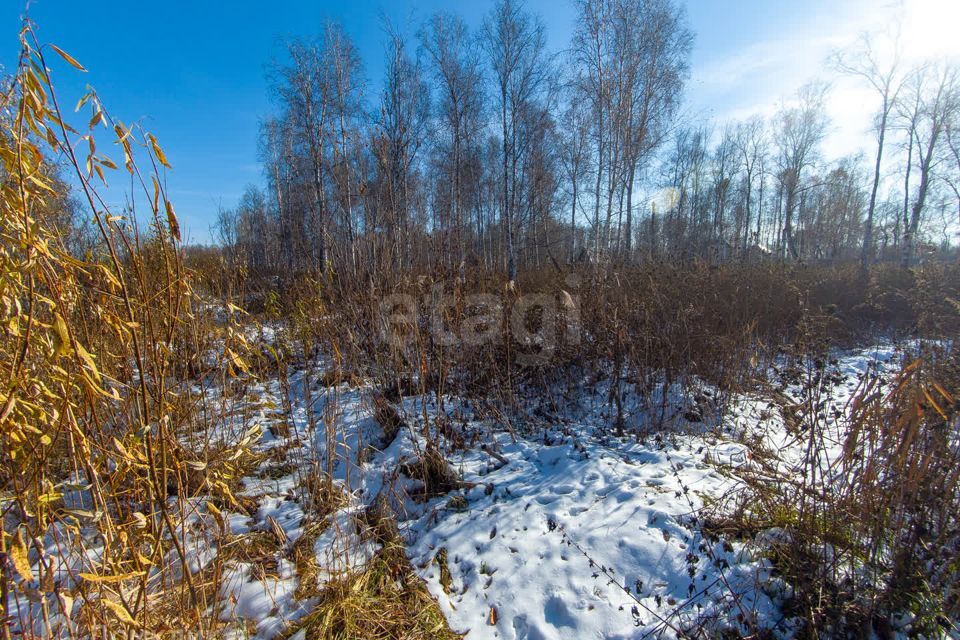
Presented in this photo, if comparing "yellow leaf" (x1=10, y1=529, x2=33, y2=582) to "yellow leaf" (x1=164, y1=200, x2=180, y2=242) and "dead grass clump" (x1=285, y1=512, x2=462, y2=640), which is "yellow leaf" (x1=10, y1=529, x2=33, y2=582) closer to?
"yellow leaf" (x1=164, y1=200, x2=180, y2=242)

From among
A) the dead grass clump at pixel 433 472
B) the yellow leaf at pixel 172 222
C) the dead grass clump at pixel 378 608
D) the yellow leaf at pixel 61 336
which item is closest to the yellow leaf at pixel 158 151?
the yellow leaf at pixel 172 222

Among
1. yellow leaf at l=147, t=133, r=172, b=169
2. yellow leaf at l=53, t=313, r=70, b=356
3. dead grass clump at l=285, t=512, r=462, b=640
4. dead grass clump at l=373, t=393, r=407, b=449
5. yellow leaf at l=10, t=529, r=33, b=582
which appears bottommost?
dead grass clump at l=285, t=512, r=462, b=640

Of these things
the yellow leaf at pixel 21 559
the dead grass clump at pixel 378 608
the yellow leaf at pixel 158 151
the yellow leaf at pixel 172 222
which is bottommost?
the dead grass clump at pixel 378 608

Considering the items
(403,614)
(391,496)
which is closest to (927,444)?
(403,614)

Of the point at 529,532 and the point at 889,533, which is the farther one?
the point at 529,532

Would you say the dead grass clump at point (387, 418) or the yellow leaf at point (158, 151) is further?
the dead grass clump at point (387, 418)

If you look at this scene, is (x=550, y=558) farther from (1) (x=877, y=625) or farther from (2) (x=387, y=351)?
(2) (x=387, y=351)

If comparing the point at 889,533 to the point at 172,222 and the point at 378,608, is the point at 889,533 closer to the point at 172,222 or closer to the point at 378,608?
the point at 378,608

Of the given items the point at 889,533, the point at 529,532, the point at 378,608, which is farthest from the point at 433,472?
the point at 889,533

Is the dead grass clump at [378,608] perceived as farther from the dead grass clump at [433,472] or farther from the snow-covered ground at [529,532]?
the dead grass clump at [433,472]

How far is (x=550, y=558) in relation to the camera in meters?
2.03

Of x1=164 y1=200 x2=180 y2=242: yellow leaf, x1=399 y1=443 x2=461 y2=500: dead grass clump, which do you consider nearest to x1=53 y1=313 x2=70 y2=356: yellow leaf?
x1=164 y1=200 x2=180 y2=242: yellow leaf

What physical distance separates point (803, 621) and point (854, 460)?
0.71 meters

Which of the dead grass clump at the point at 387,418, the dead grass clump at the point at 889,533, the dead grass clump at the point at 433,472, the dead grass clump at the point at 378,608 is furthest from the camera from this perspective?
the dead grass clump at the point at 387,418
